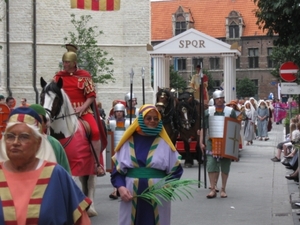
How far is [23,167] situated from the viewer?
4.34 metres

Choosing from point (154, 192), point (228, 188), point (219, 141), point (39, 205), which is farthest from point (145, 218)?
point (228, 188)

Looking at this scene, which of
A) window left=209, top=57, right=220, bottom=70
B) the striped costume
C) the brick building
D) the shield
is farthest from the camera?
window left=209, top=57, right=220, bottom=70

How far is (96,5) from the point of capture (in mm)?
24375

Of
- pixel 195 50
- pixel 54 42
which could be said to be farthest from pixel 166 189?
pixel 54 42

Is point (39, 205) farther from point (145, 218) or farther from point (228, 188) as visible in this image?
point (228, 188)

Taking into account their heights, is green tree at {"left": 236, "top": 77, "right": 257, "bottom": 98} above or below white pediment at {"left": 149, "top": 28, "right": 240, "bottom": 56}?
below

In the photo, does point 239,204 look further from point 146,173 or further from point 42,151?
point 42,151

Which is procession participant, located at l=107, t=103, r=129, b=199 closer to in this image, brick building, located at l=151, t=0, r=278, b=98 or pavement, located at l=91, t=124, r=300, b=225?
pavement, located at l=91, t=124, r=300, b=225

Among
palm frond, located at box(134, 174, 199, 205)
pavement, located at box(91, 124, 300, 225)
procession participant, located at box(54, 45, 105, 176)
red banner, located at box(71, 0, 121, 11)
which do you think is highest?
red banner, located at box(71, 0, 121, 11)

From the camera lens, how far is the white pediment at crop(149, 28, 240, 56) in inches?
1164

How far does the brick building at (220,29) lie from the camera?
296 feet

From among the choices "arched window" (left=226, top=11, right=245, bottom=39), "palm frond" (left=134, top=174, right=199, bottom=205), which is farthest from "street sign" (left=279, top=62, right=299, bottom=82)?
"arched window" (left=226, top=11, right=245, bottom=39)

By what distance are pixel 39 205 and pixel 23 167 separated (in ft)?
0.74

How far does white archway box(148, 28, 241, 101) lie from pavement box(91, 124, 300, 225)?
37.3ft
